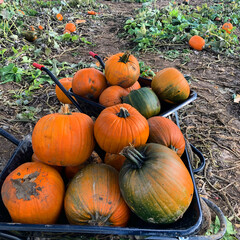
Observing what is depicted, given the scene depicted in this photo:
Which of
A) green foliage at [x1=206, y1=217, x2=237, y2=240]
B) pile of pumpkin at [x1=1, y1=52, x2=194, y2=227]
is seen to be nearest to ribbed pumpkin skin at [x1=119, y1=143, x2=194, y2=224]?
pile of pumpkin at [x1=1, y1=52, x2=194, y2=227]

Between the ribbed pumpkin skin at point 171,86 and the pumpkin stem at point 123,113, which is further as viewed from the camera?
the ribbed pumpkin skin at point 171,86

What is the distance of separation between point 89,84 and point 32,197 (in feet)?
4.45

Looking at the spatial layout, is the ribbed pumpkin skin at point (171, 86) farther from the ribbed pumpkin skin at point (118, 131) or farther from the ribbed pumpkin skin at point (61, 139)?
the ribbed pumpkin skin at point (61, 139)

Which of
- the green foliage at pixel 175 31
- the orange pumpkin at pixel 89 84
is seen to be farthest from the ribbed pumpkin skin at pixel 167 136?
the green foliage at pixel 175 31

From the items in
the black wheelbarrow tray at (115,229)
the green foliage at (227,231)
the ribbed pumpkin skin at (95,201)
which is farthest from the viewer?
the green foliage at (227,231)

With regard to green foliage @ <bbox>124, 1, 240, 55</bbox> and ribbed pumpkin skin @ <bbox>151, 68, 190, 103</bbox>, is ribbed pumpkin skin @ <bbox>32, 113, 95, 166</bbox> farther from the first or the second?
green foliage @ <bbox>124, 1, 240, 55</bbox>

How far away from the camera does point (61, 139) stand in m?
1.46

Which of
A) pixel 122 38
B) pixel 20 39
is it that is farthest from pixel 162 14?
pixel 20 39

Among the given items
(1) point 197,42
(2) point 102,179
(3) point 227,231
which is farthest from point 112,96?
(1) point 197,42

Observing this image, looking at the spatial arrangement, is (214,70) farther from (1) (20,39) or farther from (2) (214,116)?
(1) (20,39)

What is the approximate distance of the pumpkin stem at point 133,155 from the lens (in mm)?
1227

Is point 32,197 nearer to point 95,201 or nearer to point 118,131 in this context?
point 95,201

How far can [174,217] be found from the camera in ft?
4.10

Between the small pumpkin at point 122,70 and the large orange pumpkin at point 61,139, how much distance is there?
0.91 m
